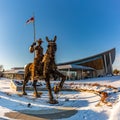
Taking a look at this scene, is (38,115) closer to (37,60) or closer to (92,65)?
(37,60)

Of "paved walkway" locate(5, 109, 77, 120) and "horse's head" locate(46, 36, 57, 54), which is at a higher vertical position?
"horse's head" locate(46, 36, 57, 54)

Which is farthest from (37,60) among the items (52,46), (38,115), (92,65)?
(92,65)

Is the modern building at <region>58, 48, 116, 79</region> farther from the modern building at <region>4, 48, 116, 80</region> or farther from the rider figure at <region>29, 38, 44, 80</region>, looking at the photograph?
the rider figure at <region>29, 38, 44, 80</region>

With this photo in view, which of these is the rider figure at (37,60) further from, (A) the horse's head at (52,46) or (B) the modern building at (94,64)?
(B) the modern building at (94,64)

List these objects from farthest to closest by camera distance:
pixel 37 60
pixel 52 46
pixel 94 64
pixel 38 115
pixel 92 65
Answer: pixel 94 64, pixel 92 65, pixel 37 60, pixel 52 46, pixel 38 115

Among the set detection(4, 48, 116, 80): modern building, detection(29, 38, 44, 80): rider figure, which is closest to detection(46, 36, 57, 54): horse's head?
detection(29, 38, 44, 80): rider figure

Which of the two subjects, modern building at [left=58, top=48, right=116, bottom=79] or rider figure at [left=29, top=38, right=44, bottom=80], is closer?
rider figure at [left=29, top=38, right=44, bottom=80]

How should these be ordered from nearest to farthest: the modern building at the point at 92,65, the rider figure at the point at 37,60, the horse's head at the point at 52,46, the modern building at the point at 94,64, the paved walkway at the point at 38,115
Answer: the paved walkway at the point at 38,115 < the horse's head at the point at 52,46 < the rider figure at the point at 37,60 < the modern building at the point at 94,64 < the modern building at the point at 92,65

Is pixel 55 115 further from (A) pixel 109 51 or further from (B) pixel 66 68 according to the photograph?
(A) pixel 109 51

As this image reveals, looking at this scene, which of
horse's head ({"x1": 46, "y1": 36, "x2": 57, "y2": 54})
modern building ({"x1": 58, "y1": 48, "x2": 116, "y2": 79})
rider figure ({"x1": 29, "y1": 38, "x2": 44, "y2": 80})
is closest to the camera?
horse's head ({"x1": 46, "y1": 36, "x2": 57, "y2": 54})

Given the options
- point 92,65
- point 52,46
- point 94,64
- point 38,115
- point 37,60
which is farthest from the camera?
point 94,64

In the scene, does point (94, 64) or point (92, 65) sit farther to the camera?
point (94, 64)

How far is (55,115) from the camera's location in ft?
32.6

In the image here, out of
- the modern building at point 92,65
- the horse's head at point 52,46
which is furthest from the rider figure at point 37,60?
the modern building at point 92,65
